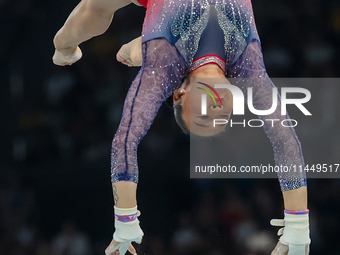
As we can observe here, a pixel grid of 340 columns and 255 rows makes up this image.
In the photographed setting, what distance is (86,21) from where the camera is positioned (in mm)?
2025

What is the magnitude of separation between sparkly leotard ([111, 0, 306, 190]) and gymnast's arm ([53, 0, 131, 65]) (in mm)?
352

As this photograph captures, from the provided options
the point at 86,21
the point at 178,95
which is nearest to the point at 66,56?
the point at 86,21

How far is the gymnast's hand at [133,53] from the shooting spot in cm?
211

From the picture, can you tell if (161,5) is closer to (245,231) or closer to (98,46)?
(98,46)

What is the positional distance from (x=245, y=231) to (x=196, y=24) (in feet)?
4.23

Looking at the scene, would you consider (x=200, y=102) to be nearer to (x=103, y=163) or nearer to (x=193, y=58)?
(x=193, y=58)

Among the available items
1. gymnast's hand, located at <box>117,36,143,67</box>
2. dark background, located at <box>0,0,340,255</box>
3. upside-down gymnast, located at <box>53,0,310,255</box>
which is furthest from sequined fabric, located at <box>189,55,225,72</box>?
dark background, located at <box>0,0,340,255</box>

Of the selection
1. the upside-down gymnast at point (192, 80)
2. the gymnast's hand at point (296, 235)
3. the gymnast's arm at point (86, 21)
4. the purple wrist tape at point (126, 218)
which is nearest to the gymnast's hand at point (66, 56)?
the gymnast's arm at point (86, 21)

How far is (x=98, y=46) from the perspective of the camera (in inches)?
98.8

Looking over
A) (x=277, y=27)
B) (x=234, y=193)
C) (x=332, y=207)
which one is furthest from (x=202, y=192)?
(x=277, y=27)

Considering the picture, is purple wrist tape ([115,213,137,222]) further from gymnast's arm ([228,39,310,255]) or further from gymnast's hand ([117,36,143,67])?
gymnast's hand ([117,36,143,67])

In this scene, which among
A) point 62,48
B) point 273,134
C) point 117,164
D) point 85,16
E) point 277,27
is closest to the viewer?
point 117,164

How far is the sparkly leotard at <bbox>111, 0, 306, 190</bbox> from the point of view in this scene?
5.18 ft

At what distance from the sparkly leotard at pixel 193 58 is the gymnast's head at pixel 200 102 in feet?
0.13
